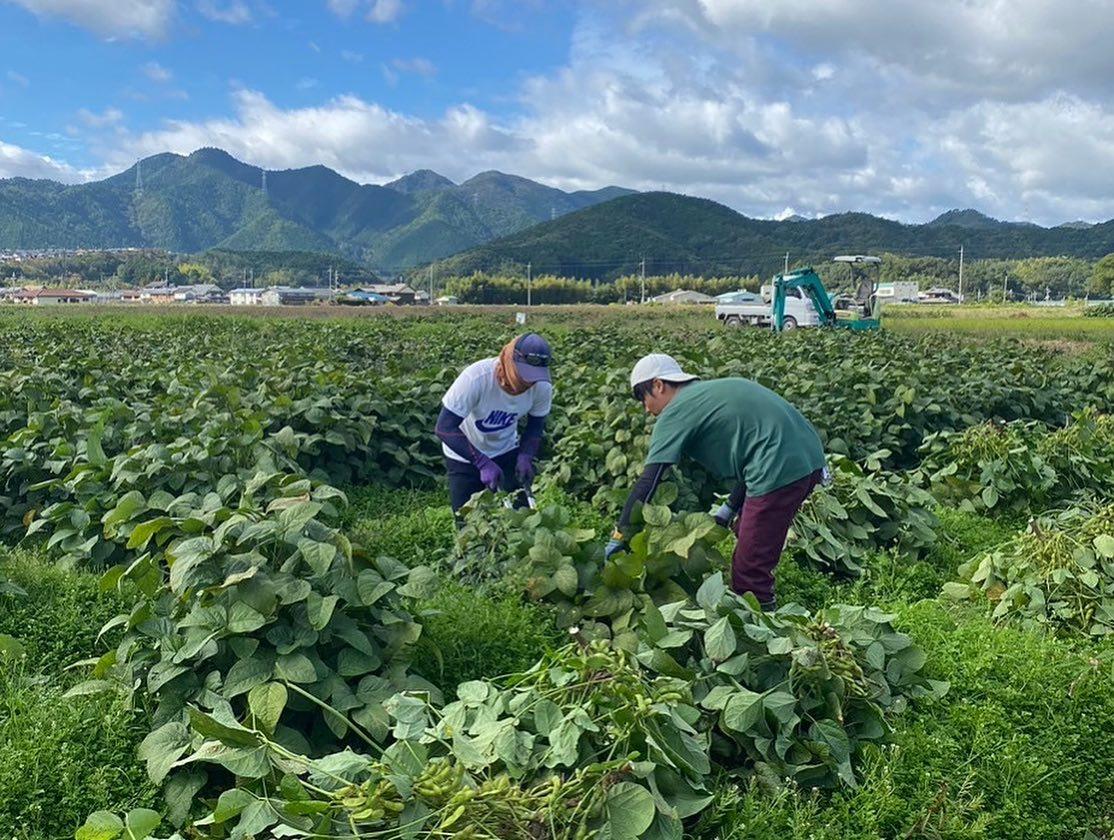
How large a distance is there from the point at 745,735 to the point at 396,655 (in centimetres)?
127

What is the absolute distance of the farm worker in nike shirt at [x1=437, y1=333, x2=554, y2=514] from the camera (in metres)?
4.84

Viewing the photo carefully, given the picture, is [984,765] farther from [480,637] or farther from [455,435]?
[455,435]

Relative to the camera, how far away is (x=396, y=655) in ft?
10.1

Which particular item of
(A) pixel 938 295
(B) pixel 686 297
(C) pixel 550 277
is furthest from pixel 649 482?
(C) pixel 550 277

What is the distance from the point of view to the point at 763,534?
3975 mm

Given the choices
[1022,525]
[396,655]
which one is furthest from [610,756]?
[1022,525]

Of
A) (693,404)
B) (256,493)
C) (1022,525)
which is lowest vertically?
(1022,525)

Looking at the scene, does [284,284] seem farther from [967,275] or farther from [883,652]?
[883,652]

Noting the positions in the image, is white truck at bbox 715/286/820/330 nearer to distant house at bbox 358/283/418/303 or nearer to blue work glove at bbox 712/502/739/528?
blue work glove at bbox 712/502/739/528

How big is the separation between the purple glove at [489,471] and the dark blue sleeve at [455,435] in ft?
0.13

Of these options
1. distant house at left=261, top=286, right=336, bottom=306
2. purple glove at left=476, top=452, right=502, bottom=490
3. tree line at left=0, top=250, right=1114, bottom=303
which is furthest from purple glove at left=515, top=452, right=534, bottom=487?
distant house at left=261, top=286, right=336, bottom=306

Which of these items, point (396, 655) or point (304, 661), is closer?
point (304, 661)

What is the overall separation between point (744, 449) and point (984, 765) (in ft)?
5.17

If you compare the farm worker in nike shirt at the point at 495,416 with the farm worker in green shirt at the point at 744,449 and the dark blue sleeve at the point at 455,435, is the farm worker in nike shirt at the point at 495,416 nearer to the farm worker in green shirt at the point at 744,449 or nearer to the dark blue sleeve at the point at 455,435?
the dark blue sleeve at the point at 455,435
